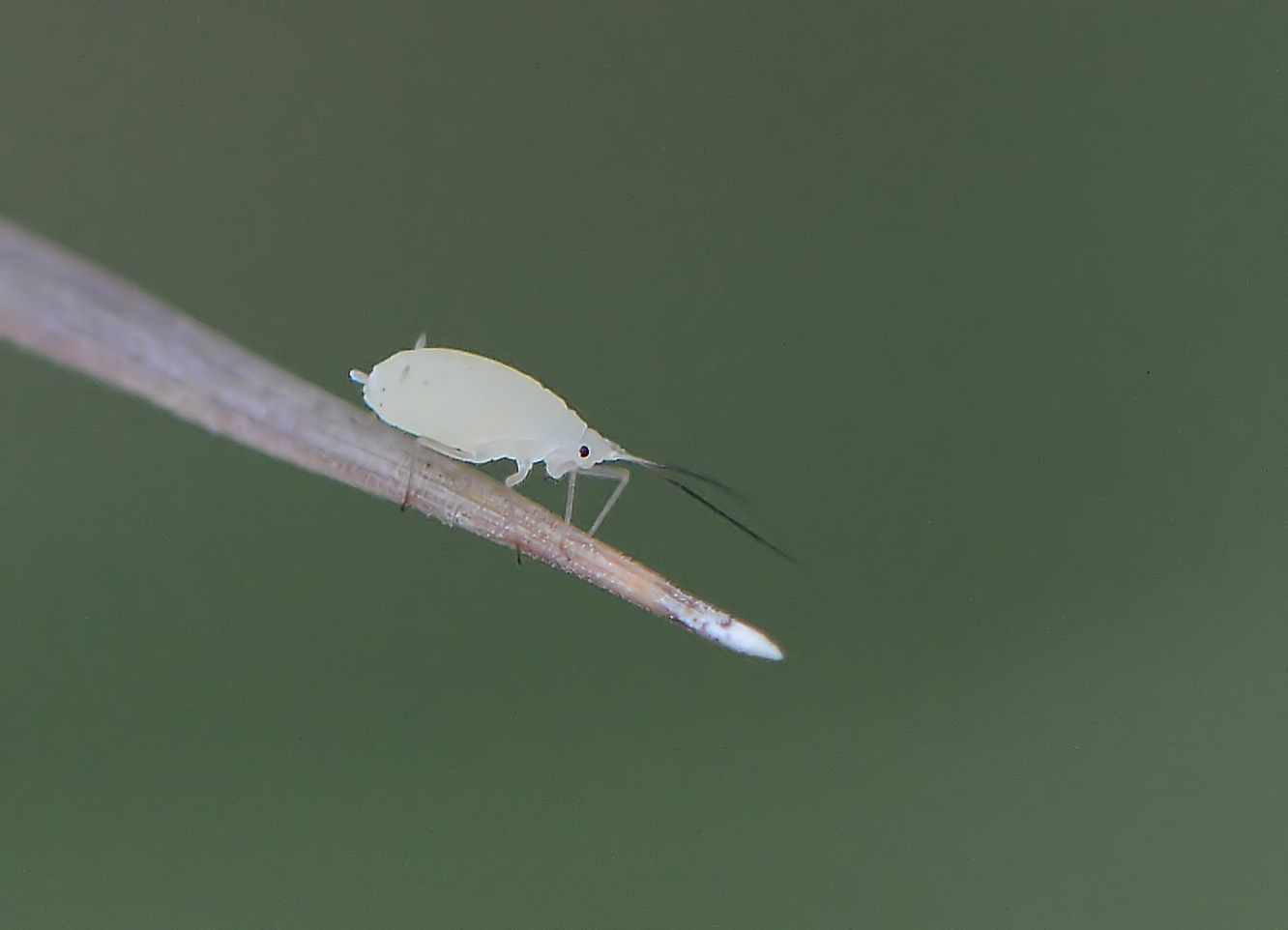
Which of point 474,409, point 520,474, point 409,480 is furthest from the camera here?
point 520,474

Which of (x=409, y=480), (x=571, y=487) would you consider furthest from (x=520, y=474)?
(x=409, y=480)

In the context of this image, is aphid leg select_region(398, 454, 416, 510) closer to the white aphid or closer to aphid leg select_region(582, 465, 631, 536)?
the white aphid

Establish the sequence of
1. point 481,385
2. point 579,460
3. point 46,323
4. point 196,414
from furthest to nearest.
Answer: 1. point 579,460
2. point 481,385
3. point 196,414
4. point 46,323

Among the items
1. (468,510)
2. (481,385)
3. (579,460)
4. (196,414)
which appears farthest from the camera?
(579,460)

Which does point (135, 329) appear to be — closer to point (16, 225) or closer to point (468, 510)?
point (16, 225)

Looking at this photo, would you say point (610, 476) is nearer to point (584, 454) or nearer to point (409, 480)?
point (584, 454)

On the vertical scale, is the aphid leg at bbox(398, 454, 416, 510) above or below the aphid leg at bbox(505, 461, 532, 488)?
below

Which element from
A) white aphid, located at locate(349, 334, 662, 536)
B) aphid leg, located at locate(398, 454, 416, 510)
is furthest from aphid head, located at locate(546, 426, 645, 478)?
aphid leg, located at locate(398, 454, 416, 510)

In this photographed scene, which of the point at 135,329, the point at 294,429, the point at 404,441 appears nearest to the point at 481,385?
the point at 404,441

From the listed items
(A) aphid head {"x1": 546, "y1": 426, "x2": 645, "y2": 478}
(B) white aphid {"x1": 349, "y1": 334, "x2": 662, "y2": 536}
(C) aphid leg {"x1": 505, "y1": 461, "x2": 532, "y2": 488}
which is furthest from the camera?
(A) aphid head {"x1": 546, "y1": 426, "x2": 645, "y2": 478}
